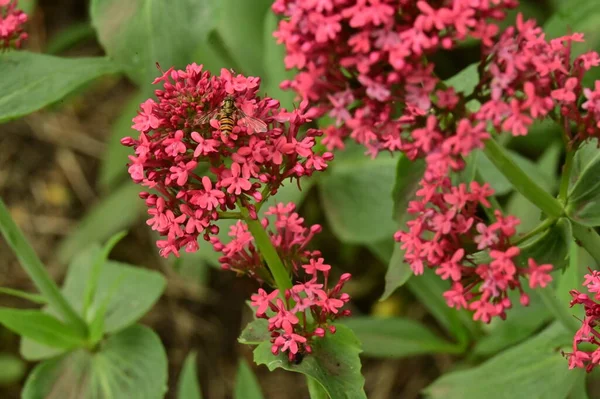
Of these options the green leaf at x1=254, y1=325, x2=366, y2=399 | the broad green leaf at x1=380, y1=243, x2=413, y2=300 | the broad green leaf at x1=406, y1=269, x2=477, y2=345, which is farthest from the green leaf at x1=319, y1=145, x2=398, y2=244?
the green leaf at x1=254, y1=325, x2=366, y2=399

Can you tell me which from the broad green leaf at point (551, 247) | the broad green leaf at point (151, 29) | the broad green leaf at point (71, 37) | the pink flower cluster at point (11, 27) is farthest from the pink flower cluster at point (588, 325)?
the broad green leaf at point (71, 37)

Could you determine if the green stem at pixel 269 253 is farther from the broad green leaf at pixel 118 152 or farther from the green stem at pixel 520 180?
the broad green leaf at pixel 118 152

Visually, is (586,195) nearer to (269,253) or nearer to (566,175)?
(566,175)

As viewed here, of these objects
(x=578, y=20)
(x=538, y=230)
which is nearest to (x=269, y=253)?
(x=538, y=230)

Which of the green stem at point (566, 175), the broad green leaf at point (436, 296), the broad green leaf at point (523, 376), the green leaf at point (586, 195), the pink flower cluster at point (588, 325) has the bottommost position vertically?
the broad green leaf at point (436, 296)

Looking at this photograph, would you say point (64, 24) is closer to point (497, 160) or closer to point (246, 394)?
point (246, 394)

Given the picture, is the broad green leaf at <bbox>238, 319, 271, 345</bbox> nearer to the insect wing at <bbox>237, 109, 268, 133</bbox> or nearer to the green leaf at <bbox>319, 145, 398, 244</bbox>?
the insect wing at <bbox>237, 109, 268, 133</bbox>
